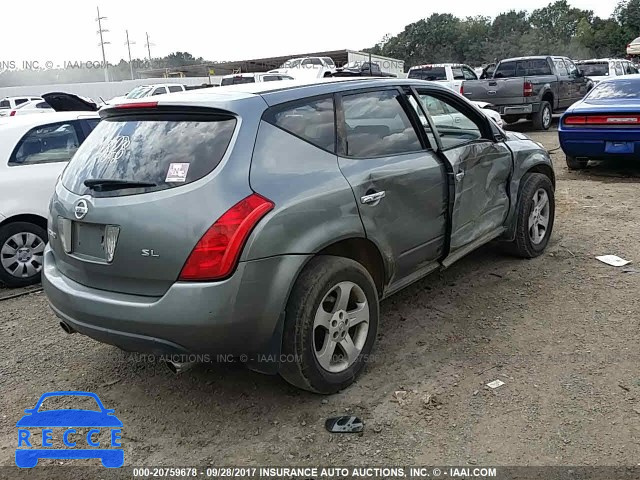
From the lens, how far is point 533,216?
17.4ft

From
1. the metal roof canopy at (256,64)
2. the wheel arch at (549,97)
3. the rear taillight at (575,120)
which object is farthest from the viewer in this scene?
the metal roof canopy at (256,64)

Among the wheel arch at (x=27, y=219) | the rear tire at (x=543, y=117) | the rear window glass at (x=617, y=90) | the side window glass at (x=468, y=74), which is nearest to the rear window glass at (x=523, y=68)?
the rear tire at (x=543, y=117)

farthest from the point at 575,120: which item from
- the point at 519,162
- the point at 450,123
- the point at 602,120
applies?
the point at 450,123

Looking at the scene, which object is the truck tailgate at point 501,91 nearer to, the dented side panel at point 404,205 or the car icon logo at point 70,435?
the dented side panel at point 404,205

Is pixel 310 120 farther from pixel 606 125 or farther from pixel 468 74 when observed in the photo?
pixel 468 74

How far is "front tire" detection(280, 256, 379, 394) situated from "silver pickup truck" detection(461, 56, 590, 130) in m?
12.7

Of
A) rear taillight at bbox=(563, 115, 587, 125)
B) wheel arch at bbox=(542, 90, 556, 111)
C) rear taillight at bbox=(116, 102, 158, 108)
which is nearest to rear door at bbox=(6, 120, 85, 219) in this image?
rear taillight at bbox=(116, 102, 158, 108)

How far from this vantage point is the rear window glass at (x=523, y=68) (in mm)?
15680

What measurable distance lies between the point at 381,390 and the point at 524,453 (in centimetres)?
86

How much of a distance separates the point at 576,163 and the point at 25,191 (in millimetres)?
8026

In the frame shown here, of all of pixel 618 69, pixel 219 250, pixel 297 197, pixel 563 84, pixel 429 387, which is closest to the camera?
pixel 219 250

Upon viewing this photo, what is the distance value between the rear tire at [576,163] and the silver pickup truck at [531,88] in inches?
218

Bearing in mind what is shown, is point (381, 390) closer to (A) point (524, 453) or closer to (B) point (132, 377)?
(A) point (524, 453)

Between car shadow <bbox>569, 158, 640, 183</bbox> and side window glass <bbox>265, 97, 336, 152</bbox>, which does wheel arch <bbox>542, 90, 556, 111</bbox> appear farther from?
side window glass <bbox>265, 97, 336, 152</bbox>
